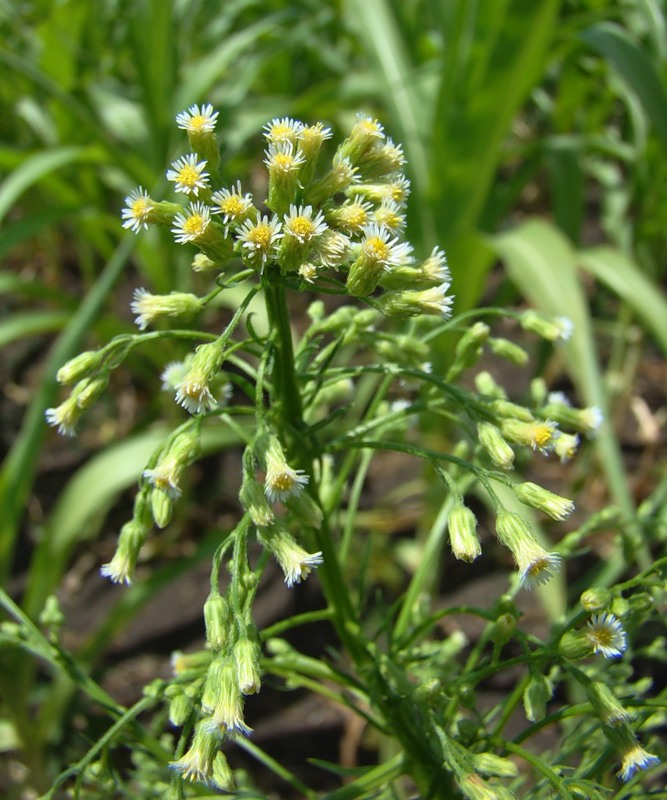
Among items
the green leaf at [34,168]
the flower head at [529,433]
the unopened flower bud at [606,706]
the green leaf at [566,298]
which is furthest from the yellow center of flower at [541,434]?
the green leaf at [34,168]

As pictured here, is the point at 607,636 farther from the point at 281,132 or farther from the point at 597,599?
the point at 281,132

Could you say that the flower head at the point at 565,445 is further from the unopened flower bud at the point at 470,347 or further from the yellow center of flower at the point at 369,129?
the yellow center of flower at the point at 369,129

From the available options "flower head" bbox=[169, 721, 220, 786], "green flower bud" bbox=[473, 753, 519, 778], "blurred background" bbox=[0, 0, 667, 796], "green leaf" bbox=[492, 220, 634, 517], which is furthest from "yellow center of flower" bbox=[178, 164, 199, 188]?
"green leaf" bbox=[492, 220, 634, 517]

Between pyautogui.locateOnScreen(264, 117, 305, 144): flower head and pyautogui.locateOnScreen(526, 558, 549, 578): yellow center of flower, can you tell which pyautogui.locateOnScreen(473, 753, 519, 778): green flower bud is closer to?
pyautogui.locateOnScreen(526, 558, 549, 578): yellow center of flower

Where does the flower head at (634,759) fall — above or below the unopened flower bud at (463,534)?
below

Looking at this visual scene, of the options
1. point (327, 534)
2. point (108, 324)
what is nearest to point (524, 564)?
point (327, 534)

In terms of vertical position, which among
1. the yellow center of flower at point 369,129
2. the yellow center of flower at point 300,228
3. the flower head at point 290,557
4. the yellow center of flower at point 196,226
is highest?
the yellow center of flower at point 369,129

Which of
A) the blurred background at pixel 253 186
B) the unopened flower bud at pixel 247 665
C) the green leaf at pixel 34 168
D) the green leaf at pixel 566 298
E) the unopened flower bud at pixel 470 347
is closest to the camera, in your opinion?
the unopened flower bud at pixel 247 665
